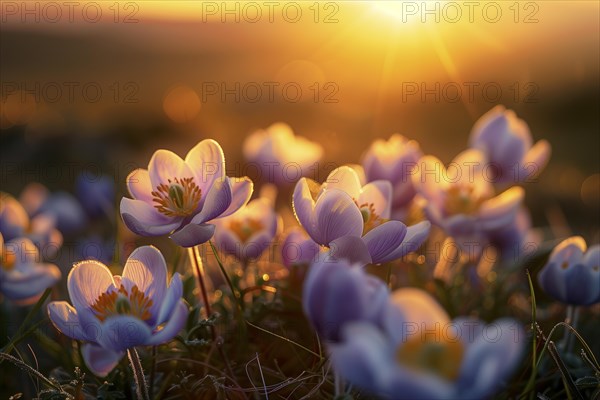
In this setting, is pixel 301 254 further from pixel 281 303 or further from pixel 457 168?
pixel 457 168

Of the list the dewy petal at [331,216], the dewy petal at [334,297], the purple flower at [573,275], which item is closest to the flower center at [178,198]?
the dewy petal at [331,216]

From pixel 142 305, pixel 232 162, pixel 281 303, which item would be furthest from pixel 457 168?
pixel 232 162

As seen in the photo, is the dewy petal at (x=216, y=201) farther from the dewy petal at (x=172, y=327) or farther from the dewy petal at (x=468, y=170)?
the dewy petal at (x=468, y=170)

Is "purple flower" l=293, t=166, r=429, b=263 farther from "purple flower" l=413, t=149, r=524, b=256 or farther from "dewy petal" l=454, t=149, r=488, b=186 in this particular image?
"dewy petal" l=454, t=149, r=488, b=186

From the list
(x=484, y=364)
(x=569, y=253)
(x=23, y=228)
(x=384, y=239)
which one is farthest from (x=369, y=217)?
(x=23, y=228)

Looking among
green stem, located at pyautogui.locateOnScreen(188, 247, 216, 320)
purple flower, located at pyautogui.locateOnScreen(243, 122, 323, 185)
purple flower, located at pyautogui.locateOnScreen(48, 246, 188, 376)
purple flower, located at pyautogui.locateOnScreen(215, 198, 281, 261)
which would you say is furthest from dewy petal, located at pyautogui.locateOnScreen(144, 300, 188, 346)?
purple flower, located at pyautogui.locateOnScreen(243, 122, 323, 185)
